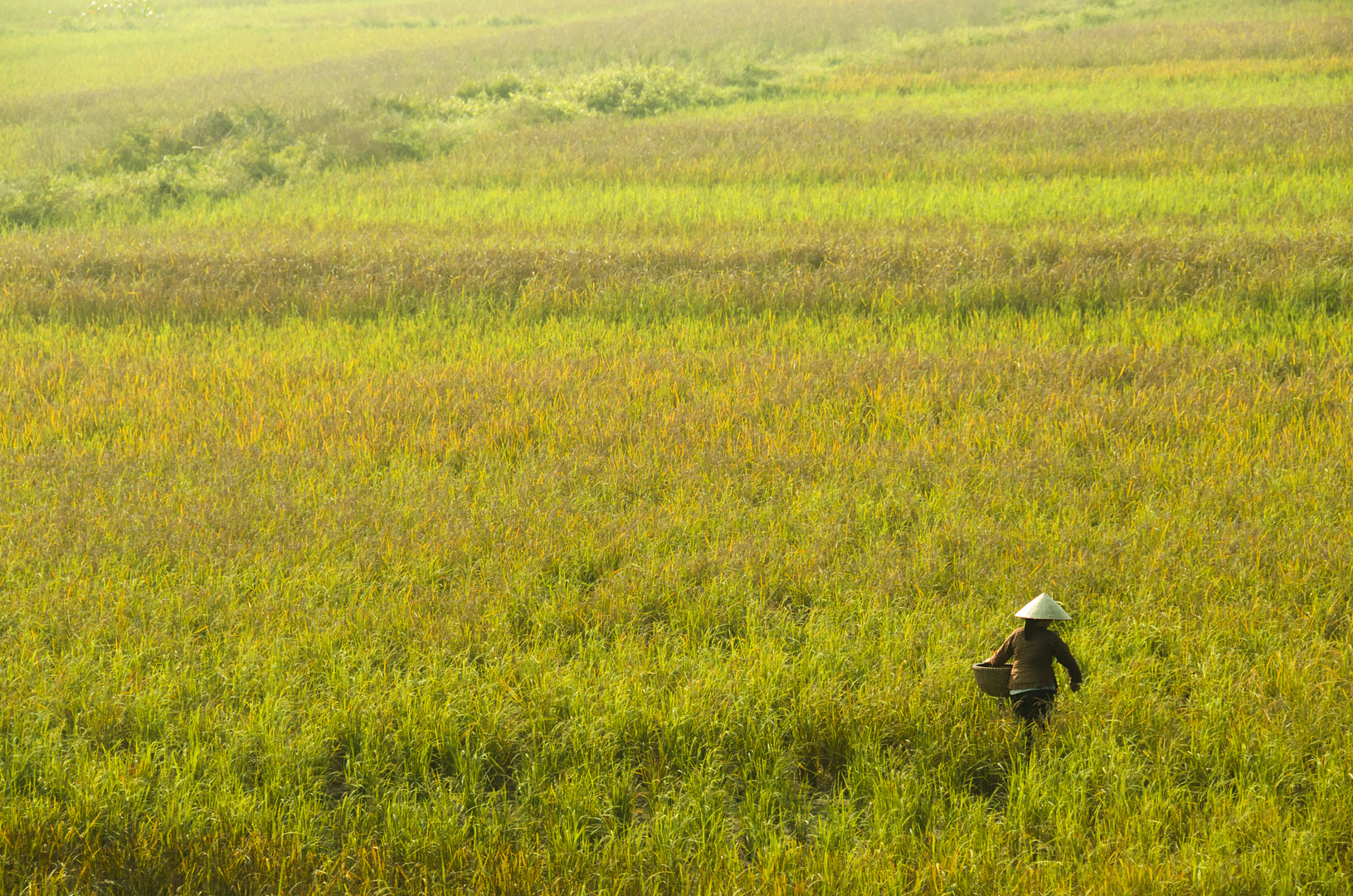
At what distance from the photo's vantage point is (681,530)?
444 cm

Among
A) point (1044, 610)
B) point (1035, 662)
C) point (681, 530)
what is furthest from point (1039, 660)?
point (681, 530)

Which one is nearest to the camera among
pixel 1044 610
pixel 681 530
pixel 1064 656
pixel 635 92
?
pixel 1044 610

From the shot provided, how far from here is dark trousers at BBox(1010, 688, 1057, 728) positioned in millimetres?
2835

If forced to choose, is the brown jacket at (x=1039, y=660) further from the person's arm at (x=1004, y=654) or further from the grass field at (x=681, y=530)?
the grass field at (x=681, y=530)

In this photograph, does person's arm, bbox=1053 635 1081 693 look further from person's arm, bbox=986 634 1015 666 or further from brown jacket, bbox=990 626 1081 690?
person's arm, bbox=986 634 1015 666

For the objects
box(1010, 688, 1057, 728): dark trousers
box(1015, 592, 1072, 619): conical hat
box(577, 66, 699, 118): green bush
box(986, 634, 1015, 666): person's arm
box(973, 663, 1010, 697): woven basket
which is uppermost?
box(577, 66, 699, 118): green bush

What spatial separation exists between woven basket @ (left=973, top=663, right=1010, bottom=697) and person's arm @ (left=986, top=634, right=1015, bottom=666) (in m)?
0.03

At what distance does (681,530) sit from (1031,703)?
74.7 inches

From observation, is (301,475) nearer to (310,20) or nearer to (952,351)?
(952,351)

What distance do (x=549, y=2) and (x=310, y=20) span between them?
955cm

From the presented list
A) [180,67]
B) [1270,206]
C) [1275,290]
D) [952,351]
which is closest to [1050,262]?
[1275,290]

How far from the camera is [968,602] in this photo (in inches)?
148

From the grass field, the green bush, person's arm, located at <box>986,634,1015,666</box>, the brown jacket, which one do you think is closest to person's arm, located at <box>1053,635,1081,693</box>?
the brown jacket

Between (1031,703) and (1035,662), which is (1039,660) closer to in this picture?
(1035,662)
